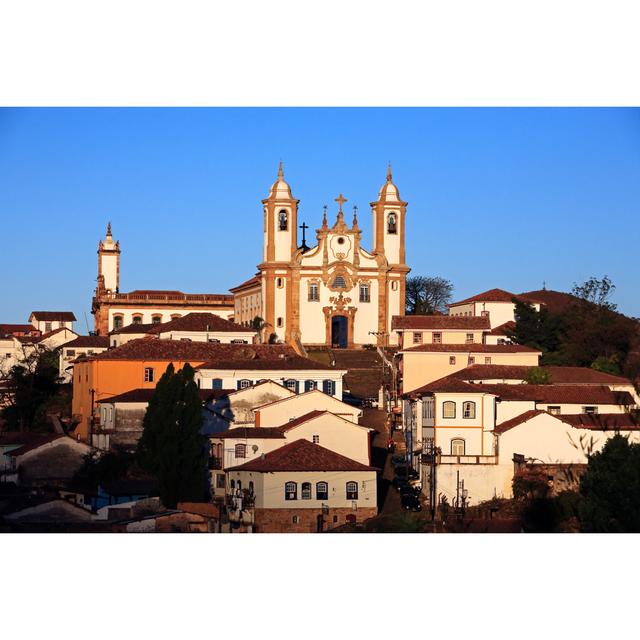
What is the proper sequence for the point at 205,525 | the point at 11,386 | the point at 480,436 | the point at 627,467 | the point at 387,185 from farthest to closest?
the point at 387,185
the point at 11,386
the point at 480,436
the point at 205,525
the point at 627,467

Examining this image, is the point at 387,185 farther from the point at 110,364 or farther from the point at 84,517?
the point at 84,517

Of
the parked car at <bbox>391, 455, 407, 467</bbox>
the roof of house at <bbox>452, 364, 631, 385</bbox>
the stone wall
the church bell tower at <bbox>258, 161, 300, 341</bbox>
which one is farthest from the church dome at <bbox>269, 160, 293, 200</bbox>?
the stone wall

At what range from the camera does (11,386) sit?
235ft

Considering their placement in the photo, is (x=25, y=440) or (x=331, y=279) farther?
(x=331, y=279)

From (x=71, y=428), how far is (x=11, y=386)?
7339 millimetres

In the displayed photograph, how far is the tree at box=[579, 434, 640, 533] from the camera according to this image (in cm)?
4172

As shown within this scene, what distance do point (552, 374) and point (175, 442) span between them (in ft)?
59.3

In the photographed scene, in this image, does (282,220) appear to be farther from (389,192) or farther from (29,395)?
(29,395)

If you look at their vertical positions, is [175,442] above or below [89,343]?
below

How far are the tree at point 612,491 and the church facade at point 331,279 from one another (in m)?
38.8

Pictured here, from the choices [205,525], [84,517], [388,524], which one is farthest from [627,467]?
[84,517]

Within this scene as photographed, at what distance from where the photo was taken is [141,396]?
202 feet

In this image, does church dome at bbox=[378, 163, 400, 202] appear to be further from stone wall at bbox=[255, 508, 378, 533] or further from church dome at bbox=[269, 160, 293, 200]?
stone wall at bbox=[255, 508, 378, 533]

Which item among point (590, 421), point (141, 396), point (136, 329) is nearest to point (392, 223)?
point (136, 329)
